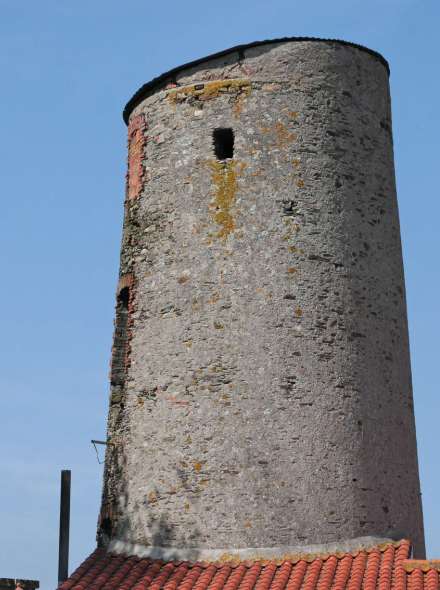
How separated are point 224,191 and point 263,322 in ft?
5.38

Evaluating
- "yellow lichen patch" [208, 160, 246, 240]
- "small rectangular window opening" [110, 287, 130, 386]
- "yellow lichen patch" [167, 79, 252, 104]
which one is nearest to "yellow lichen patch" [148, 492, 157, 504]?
"small rectangular window opening" [110, 287, 130, 386]

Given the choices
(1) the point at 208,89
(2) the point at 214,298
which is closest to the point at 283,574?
(2) the point at 214,298

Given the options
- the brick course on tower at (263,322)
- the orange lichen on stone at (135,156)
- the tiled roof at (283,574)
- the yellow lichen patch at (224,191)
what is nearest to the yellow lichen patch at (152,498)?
the brick course on tower at (263,322)

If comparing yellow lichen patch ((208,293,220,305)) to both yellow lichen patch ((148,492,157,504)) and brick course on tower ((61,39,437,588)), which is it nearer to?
brick course on tower ((61,39,437,588))

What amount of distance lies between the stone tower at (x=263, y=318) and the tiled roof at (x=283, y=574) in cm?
24

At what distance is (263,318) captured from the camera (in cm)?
1413

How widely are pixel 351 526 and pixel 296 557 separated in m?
0.72

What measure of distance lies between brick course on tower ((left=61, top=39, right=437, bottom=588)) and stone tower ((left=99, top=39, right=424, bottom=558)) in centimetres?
2

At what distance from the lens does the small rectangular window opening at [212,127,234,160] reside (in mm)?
15008

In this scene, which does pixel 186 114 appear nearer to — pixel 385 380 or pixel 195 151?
pixel 195 151

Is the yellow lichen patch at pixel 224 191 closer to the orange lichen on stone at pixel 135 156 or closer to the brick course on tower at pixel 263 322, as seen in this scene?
the brick course on tower at pixel 263 322

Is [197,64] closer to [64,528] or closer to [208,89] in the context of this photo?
[208,89]

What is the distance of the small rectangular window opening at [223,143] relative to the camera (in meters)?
15.0

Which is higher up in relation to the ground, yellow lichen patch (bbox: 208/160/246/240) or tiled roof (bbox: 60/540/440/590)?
yellow lichen patch (bbox: 208/160/246/240)
